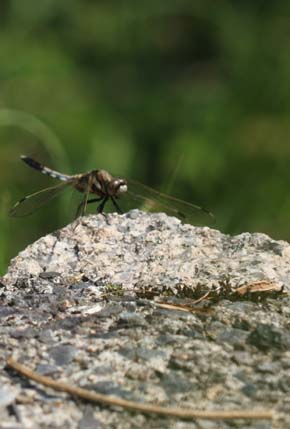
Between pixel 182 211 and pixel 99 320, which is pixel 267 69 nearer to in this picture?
pixel 182 211

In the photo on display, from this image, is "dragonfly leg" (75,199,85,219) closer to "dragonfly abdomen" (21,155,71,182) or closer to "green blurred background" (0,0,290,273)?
"dragonfly abdomen" (21,155,71,182)

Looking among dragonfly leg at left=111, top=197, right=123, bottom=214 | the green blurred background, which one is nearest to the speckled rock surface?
dragonfly leg at left=111, top=197, right=123, bottom=214

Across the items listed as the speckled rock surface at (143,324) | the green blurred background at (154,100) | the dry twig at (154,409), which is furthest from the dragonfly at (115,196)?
the dry twig at (154,409)

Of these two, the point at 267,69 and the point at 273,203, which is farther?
the point at 267,69

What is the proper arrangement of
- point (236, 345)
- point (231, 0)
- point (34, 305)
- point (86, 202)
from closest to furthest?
point (236, 345) → point (34, 305) → point (86, 202) → point (231, 0)

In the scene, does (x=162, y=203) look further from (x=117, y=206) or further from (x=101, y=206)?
(x=101, y=206)

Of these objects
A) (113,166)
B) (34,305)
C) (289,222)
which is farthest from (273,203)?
(34,305)
